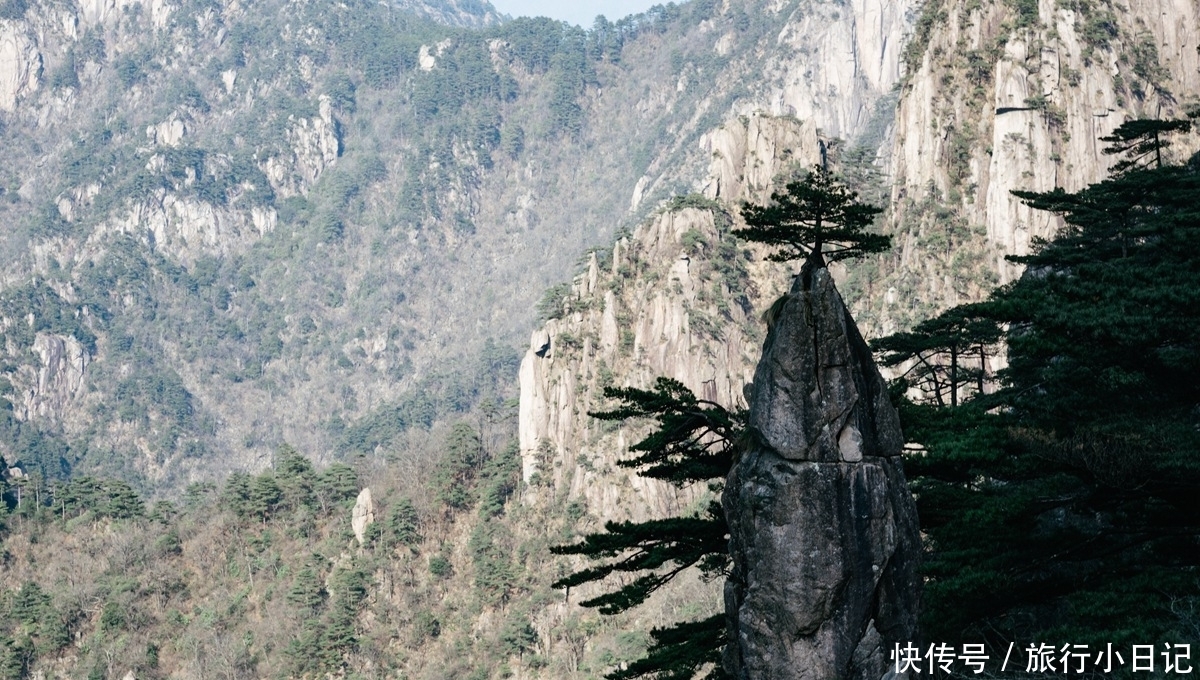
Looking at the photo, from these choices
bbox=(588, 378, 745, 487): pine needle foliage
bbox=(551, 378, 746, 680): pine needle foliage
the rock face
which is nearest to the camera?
the rock face

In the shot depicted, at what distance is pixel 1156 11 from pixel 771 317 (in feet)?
228

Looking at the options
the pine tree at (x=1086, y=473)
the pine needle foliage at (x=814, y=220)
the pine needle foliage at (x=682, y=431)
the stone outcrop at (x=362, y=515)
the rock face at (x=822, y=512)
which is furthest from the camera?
the stone outcrop at (x=362, y=515)

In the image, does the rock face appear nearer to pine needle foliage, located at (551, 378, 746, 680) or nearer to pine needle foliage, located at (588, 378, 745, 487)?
pine needle foliage, located at (588, 378, 745, 487)

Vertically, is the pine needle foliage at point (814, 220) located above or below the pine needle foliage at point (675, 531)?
above

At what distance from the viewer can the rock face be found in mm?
16891

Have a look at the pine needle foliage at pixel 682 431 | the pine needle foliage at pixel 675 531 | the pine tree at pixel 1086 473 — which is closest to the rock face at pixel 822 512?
the pine tree at pixel 1086 473

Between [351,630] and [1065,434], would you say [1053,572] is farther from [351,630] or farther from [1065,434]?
[351,630]

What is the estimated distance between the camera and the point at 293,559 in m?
102

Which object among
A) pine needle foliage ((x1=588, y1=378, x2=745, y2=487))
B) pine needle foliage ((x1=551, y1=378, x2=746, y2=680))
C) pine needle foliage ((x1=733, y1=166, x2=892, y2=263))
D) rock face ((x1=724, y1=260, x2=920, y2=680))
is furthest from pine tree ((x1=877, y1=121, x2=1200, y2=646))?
pine needle foliage ((x1=551, y1=378, x2=746, y2=680))

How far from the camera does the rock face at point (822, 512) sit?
1689 cm

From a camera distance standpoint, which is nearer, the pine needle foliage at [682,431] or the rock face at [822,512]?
the rock face at [822,512]

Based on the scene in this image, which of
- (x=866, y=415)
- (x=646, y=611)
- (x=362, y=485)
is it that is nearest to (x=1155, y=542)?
(x=866, y=415)

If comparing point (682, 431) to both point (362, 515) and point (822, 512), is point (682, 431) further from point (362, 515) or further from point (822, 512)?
point (362, 515)

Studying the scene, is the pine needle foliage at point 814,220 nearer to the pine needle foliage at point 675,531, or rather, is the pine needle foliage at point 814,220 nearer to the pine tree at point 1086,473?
the pine tree at point 1086,473
